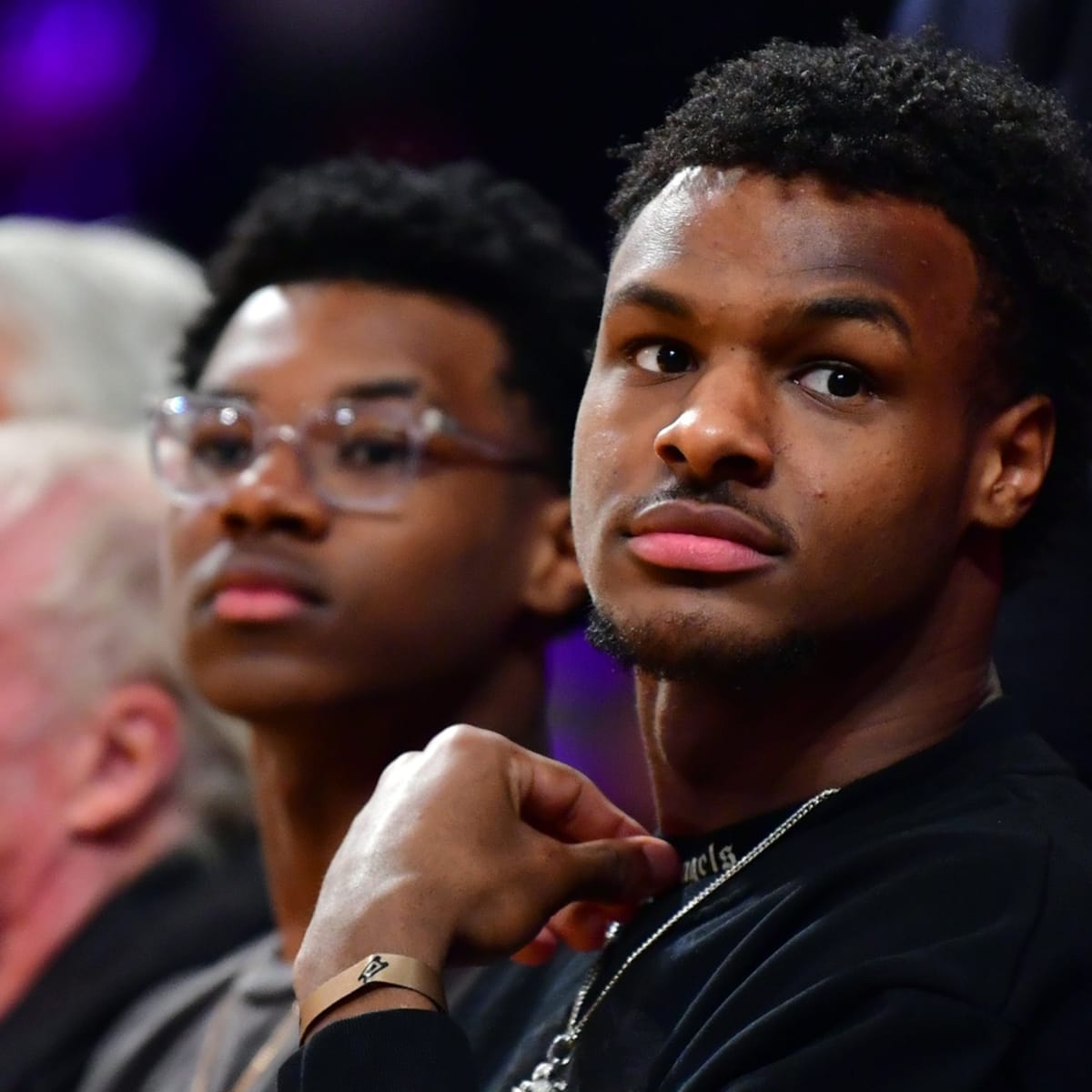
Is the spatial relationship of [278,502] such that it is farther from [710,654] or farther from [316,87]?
[316,87]

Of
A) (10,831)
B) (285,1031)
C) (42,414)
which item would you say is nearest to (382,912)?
(285,1031)

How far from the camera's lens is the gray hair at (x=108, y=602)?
9.48 ft

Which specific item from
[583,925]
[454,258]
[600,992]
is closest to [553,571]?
[454,258]

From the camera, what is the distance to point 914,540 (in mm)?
1581

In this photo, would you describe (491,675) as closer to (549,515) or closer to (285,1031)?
(549,515)

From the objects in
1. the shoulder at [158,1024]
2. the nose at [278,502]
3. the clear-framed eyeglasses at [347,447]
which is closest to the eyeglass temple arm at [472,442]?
the clear-framed eyeglasses at [347,447]

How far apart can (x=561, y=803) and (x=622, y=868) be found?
0.25ft

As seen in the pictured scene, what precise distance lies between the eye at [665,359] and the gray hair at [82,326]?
1626 mm

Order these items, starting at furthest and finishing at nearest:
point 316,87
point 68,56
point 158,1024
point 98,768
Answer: point 68,56
point 316,87
point 98,768
point 158,1024

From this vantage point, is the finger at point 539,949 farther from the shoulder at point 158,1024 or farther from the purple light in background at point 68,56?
the purple light in background at point 68,56

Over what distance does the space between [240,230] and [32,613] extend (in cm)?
63

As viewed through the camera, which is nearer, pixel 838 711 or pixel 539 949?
pixel 838 711

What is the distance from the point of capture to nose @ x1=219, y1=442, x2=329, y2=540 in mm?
2369

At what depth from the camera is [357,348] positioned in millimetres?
2443
